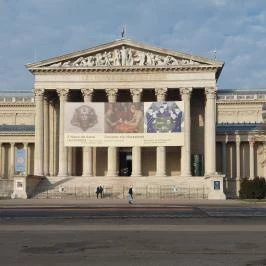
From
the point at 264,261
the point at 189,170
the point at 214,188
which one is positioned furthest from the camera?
Result: the point at 189,170

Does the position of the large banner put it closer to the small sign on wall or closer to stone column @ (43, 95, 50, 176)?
the small sign on wall

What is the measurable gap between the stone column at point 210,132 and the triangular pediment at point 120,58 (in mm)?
4402

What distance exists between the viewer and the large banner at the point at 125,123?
74125 mm

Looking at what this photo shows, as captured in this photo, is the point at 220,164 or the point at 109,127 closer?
the point at 109,127

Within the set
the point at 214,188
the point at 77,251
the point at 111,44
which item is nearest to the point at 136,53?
the point at 111,44

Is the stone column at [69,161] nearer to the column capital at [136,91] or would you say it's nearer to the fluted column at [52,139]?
the fluted column at [52,139]

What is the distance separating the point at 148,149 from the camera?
9025cm

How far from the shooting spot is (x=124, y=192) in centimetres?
7388

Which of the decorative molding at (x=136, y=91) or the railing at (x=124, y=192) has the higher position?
the decorative molding at (x=136, y=91)

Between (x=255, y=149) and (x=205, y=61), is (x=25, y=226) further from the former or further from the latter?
(x=255, y=149)

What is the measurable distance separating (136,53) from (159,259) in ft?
221

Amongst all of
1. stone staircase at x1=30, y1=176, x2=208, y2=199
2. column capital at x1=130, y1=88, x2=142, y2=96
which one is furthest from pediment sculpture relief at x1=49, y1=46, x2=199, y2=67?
stone staircase at x1=30, y1=176, x2=208, y2=199

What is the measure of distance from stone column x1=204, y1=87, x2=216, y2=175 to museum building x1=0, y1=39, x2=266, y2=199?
13cm

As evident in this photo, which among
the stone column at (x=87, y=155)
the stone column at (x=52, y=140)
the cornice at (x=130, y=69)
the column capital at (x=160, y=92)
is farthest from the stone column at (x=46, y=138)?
the column capital at (x=160, y=92)
